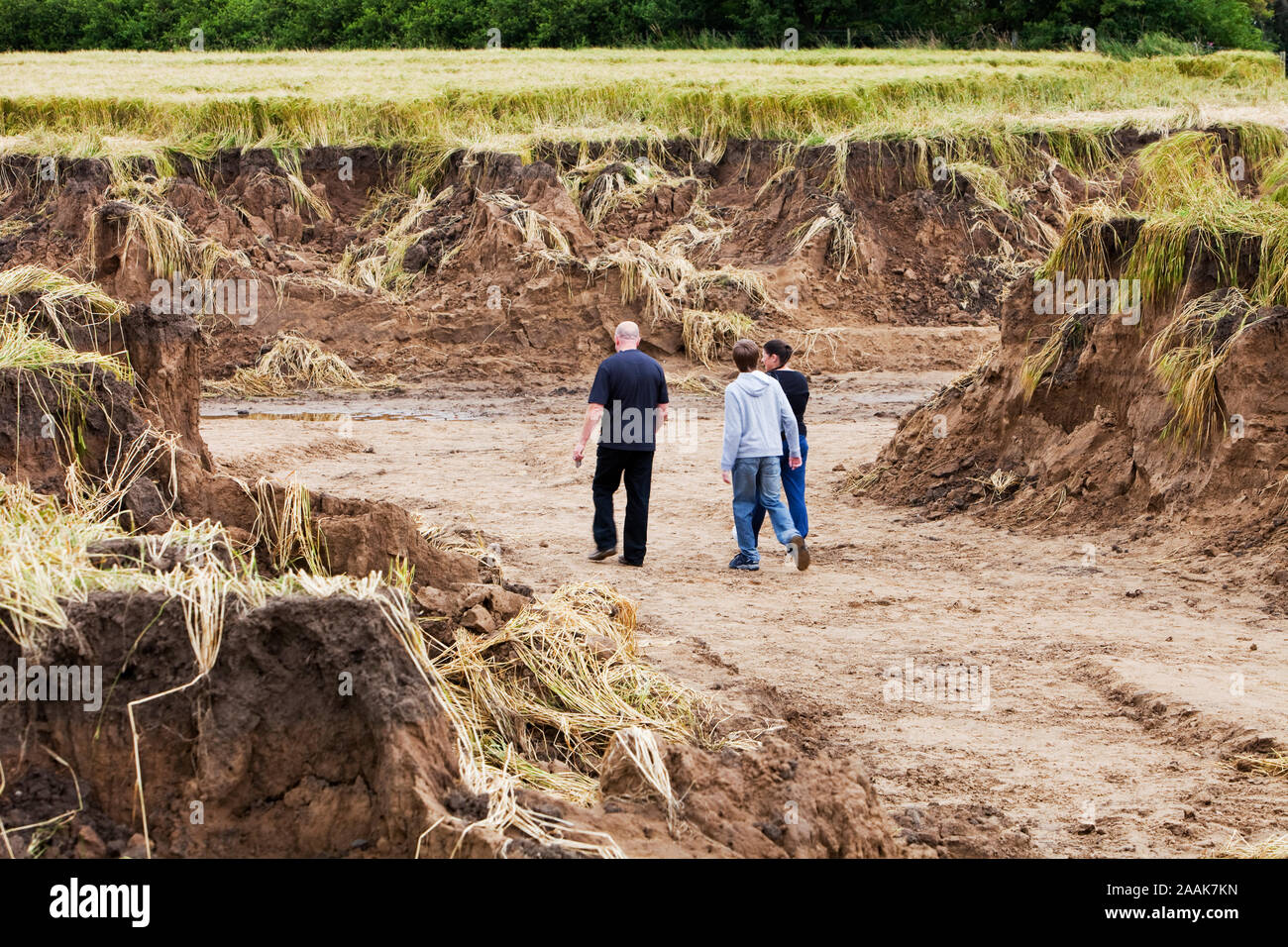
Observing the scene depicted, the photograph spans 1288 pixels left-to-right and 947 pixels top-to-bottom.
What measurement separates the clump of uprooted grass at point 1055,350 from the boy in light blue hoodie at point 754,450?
262cm

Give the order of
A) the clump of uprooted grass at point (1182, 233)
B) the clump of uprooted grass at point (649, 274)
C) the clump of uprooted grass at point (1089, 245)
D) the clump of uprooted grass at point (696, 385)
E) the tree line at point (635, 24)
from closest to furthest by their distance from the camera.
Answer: the clump of uprooted grass at point (1182, 233) < the clump of uprooted grass at point (1089, 245) < the clump of uprooted grass at point (696, 385) < the clump of uprooted grass at point (649, 274) < the tree line at point (635, 24)

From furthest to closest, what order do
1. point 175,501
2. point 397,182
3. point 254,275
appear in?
point 397,182 → point 254,275 → point 175,501

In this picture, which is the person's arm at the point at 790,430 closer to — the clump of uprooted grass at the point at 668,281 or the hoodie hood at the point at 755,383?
the hoodie hood at the point at 755,383

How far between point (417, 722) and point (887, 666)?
11.7 feet

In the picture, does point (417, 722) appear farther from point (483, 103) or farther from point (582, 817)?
point (483, 103)

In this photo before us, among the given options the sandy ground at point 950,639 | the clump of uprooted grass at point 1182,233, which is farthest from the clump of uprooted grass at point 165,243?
the clump of uprooted grass at point 1182,233

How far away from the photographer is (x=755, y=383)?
8945mm

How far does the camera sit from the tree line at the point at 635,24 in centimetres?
3978

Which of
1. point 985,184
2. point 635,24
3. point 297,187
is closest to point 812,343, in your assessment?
point 985,184

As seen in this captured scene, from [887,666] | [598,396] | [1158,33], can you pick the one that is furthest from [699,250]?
[1158,33]

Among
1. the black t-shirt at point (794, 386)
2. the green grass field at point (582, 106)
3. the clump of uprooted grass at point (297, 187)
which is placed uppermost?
the green grass field at point (582, 106)

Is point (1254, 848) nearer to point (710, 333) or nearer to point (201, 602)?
point (201, 602)

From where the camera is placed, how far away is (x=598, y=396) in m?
9.14

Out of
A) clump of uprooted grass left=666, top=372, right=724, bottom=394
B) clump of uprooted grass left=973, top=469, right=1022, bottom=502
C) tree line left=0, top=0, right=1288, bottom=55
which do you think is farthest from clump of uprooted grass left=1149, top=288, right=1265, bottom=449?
tree line left=0, top=0, right=1288, bottom=55
